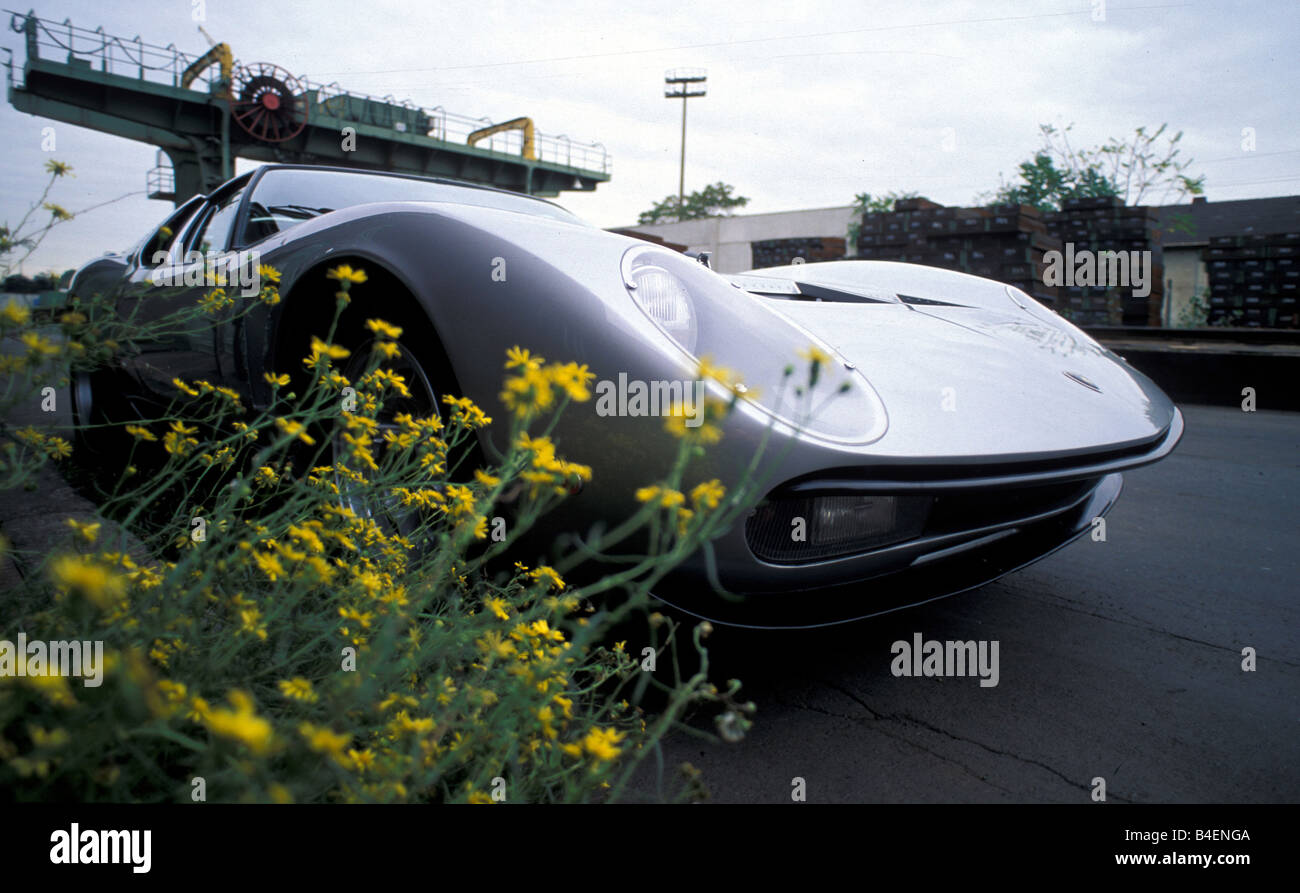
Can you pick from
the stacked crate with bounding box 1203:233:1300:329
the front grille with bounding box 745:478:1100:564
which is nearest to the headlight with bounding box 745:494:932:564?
the front grille with bounding box 745:478:1100:564

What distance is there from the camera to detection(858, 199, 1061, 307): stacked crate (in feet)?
39.3

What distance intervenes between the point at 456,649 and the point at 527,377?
1.33ft

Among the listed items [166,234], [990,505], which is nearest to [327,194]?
[166,234]

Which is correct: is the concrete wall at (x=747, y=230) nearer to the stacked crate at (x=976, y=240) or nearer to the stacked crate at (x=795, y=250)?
the stacked crate at (x=795, y=250)

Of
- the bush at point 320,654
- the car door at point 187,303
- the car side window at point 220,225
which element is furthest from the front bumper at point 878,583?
the car side window at point 220,225

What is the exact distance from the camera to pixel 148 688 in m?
0.53

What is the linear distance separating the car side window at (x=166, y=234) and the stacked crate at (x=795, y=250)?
48.2 ft

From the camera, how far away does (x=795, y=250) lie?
1789cm

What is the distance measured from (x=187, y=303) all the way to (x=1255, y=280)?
49.7 feet

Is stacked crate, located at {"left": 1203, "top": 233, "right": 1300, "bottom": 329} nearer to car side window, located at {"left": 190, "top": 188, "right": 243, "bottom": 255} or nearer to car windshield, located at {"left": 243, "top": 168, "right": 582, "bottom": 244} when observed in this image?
car windshield, located at {"left": 243, "top": 168, "right": 582, "bottom": 244}

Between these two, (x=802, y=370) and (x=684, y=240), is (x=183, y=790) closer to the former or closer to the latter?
(x=802, y=370)

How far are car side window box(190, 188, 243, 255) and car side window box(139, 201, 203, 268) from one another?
16.9 inches
